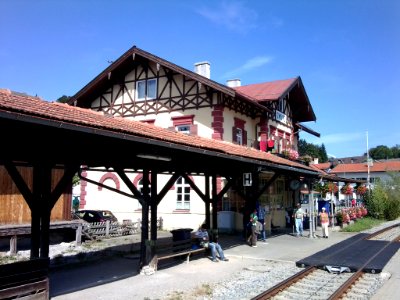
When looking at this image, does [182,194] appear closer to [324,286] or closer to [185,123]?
[185,123]

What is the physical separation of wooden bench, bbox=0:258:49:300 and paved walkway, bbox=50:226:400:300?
80 centimetres

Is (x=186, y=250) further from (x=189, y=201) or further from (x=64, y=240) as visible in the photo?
(x=189, y=201)

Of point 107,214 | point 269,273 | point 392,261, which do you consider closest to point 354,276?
point 269,273

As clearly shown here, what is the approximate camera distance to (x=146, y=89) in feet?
72.6

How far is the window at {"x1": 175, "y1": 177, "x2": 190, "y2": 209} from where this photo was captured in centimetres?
2055

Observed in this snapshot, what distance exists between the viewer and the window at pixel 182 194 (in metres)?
20.5

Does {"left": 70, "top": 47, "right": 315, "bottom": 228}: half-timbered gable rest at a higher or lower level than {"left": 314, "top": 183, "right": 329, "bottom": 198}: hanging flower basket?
higher

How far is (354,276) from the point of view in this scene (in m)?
9.27

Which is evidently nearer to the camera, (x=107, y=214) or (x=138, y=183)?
(x=107, y=214)

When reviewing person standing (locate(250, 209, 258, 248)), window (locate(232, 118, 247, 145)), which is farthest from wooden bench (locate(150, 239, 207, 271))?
window (locate(232, 118, 247, 145))

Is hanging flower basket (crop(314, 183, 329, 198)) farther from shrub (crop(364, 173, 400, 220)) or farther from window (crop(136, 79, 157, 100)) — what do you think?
window (crop(136, 79, 157, 100))

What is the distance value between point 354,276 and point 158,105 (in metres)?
14.6

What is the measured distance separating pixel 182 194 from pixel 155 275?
1105 cm

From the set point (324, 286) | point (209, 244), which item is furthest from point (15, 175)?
point (324, 286)
